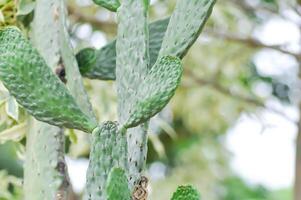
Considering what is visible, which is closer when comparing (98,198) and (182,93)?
(98,198)

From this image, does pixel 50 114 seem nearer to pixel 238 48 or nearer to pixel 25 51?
pixel 25 51

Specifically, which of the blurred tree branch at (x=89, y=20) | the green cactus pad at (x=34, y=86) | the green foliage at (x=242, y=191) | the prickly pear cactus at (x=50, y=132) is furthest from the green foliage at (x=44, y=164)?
the green foliage at (x=242, y=191)

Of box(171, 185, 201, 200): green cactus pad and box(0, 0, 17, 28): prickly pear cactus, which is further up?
box(0, 0, 17, 28): prickly pear cactus

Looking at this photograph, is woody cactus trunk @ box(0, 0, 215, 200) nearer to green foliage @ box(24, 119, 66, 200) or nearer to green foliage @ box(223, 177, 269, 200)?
green foliage @ box(24, 119, 66, 200)

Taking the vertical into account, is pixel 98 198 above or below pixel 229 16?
below

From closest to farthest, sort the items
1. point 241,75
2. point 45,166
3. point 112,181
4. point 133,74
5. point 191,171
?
point 112,181 → point 133,74 → point 45,166 → point 241,75 → point 191,171

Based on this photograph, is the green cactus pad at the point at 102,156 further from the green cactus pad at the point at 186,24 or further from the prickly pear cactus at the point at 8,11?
the prickly pear cactus at the point at 8,11

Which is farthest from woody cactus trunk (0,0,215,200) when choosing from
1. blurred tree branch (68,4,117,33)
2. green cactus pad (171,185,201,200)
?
blurred tree branch (68,4,117,33)

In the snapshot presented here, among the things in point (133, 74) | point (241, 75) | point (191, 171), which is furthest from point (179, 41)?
point (191, 171)
